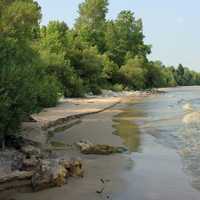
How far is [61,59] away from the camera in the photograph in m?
52.3

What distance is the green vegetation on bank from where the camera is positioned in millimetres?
15188

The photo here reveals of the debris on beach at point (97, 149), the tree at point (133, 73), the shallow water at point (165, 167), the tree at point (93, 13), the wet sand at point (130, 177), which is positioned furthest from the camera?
the tree at point (93, 13)

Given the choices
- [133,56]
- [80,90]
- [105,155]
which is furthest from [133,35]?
[105,155]

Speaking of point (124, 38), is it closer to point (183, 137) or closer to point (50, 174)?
point (183, 137)

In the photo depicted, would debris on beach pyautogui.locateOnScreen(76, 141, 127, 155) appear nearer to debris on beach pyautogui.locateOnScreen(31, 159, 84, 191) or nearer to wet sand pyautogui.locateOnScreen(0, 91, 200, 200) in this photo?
wet sand pyautogui.locateOnScreen(0, 91, 200, 200)

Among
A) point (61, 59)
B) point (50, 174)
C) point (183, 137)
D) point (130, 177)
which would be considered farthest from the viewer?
point (61, 59)

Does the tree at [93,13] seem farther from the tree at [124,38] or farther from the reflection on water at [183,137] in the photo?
the reflection on water at [183,137]

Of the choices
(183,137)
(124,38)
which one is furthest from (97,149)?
(124,38)

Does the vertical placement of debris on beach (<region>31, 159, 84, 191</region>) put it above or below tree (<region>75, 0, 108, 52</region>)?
below

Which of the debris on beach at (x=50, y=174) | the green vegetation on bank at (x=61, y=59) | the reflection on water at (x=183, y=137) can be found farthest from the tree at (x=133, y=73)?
the debris on beach at (x=50, y=174)

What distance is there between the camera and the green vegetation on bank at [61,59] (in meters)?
15.2

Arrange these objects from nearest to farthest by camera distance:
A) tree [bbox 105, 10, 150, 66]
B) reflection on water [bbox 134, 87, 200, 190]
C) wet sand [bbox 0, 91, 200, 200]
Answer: wet sand [bbox 0, 91, 200, 200], reflection on water [bbox 134, 87, 200, 190], tree [bbox 105, 10, 150, 66]

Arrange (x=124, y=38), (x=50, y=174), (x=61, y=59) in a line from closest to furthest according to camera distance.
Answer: (x=50, y=174)
(x=61, y=59)
(x=124, y=38)

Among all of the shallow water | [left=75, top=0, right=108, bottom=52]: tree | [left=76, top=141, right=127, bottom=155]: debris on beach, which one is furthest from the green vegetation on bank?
the shallow water
